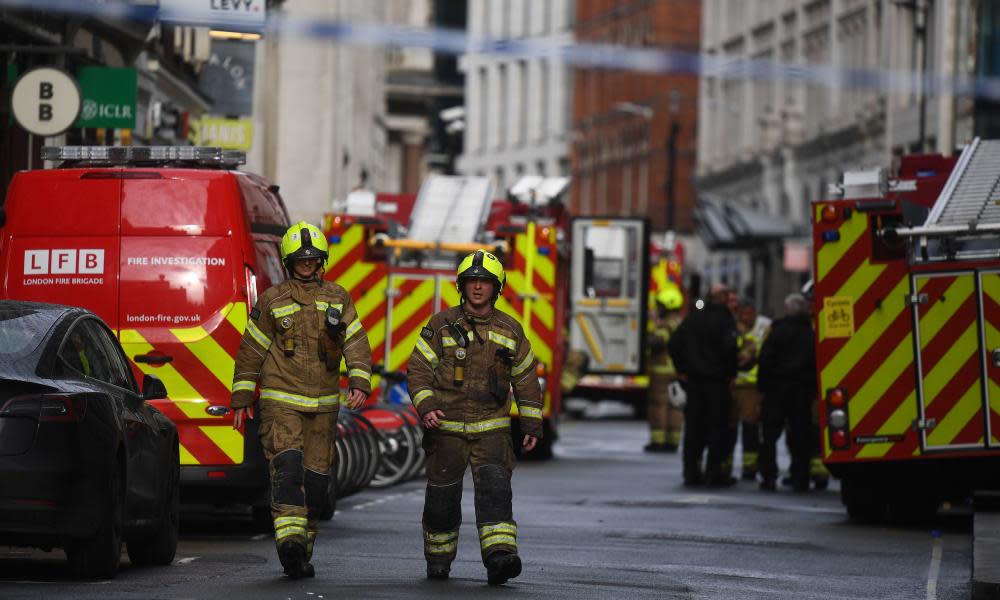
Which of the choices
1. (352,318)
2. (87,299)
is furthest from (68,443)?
(87,299)

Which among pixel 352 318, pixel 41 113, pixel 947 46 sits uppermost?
pixel 947 46

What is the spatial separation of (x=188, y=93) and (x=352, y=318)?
21526 millimetres

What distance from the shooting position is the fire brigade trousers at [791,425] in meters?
22.0

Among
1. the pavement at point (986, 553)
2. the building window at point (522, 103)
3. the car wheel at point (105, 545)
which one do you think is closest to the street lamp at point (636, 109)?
the building window at point (522, 103)

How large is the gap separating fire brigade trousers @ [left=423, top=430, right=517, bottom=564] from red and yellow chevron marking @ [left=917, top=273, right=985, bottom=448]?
532 cm

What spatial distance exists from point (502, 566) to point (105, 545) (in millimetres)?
1928

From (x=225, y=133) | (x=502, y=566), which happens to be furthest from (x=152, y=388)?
(x=225, y=133)

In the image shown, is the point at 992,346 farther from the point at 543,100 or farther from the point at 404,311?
the point at 543,100

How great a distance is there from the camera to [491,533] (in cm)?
1230

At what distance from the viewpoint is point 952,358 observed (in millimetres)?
17062

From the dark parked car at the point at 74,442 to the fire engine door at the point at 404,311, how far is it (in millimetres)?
12067

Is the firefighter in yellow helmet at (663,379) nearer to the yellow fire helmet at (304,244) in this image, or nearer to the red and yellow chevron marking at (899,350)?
the red and yellow chevron marking at (899,350)

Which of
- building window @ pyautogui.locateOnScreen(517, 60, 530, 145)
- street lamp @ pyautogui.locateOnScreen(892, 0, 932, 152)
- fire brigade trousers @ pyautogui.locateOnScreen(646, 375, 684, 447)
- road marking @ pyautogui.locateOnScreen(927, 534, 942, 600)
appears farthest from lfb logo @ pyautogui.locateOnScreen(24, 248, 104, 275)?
building window @ pyautogui.locateOnScreen(517, 60, 530, 145)

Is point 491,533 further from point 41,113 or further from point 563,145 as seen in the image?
point 563,145
